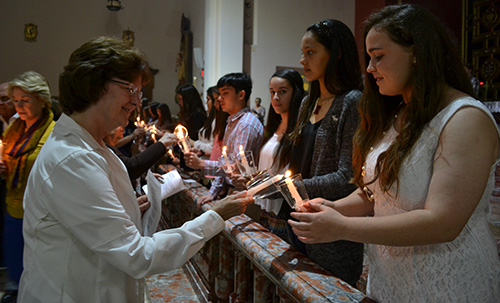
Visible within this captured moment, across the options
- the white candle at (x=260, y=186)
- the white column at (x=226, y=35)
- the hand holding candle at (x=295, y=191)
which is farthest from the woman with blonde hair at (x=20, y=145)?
the white column at (x=226, y=35)

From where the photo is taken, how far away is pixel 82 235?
124 cm

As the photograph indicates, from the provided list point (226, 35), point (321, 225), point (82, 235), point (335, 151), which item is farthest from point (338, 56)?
point (226, 35)

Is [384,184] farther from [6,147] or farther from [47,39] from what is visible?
[47,39]

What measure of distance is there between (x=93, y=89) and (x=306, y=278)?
1013 millimetres

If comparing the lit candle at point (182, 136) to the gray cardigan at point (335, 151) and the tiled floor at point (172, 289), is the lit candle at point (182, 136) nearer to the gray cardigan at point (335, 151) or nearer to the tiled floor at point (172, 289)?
the tiled floor at point (172, 289)

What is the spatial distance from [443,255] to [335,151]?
851mm

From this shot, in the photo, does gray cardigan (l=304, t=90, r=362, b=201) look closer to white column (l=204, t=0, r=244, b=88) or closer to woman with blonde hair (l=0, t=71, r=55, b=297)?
woman with blonde hair (l=0, t=71, r=55, b=297)

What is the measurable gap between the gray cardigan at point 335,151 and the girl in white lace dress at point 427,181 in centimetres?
51

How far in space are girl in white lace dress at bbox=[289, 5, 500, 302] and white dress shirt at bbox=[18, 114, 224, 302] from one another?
0.52 metres

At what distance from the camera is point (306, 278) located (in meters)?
1.39

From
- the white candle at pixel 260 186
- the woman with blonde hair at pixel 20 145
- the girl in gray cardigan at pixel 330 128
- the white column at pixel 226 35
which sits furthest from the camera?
the white column at pixel 226 35

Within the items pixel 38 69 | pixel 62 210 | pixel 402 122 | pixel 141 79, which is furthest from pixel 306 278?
pixel 38 69

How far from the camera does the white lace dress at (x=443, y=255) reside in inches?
42.5

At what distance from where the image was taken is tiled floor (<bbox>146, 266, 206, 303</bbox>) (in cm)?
295
